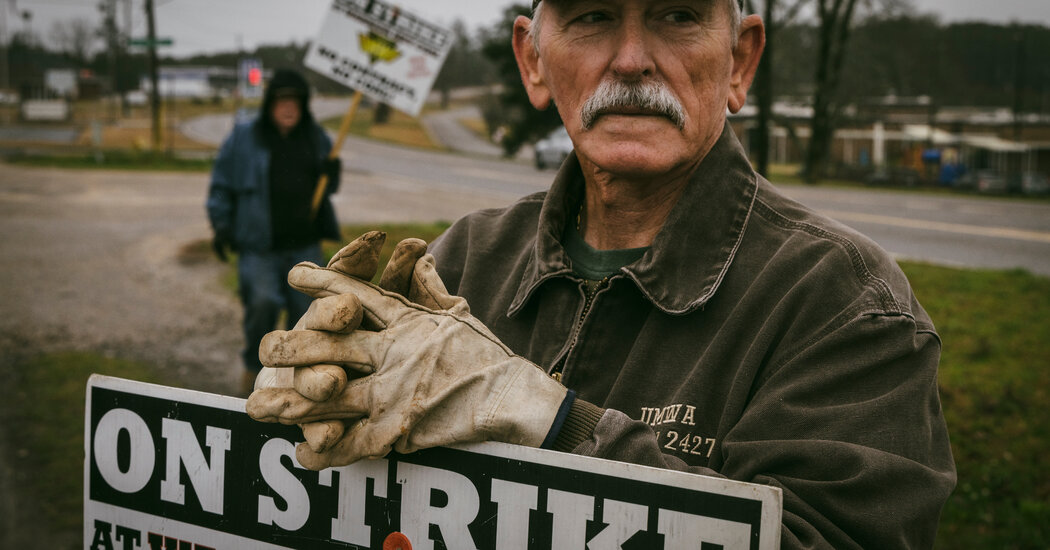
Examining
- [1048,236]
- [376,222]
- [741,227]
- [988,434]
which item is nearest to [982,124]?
[1048,236]

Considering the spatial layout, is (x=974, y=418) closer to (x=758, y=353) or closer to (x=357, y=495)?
(x=758, y=353)

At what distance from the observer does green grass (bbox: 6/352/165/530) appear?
4387 mm

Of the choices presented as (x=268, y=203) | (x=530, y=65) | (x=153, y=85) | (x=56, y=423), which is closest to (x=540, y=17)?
(x=530, y=65)

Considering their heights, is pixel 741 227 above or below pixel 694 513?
above

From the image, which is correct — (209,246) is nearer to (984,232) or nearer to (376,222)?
(376,222)

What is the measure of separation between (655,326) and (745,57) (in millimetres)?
669

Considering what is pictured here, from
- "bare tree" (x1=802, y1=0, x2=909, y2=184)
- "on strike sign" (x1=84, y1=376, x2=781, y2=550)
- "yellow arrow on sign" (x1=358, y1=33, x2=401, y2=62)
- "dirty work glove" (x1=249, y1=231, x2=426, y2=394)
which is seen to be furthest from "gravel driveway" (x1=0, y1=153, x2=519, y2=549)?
"bare tree" (x1=802, y1=0, x2=909, y2=184)

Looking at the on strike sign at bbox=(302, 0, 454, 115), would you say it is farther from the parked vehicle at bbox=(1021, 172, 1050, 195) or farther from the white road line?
the parked vehicle at bbox=(1021, 172, 1050, 195)

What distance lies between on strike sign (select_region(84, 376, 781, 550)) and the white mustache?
788 mm

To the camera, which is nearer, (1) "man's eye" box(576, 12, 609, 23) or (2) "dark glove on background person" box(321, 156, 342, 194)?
(1) "man's eye" box(576, 12, 609, 23)

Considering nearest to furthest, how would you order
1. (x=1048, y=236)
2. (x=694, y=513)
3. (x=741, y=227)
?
(x=694, y=513)
(x=741, y=227)
(x=1048, y=236)

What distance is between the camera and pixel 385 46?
219 inches

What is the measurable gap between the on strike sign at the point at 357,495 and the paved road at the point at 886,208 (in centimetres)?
1198

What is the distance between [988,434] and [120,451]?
5.06m
